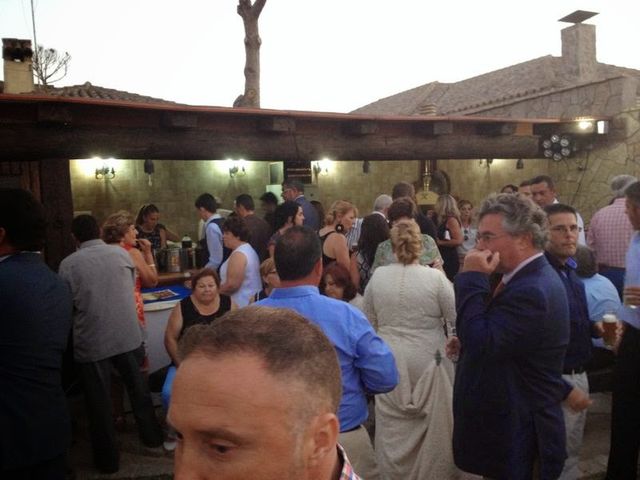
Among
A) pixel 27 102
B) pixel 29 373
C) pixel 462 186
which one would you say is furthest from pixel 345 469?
pixel 462 186

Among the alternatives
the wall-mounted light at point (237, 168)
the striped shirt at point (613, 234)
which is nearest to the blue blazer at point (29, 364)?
the striped shirt at point (613, 234)

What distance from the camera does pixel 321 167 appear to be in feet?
37.4

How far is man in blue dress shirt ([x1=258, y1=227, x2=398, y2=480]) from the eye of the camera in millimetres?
2312

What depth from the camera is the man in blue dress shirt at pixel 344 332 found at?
7.59 ft

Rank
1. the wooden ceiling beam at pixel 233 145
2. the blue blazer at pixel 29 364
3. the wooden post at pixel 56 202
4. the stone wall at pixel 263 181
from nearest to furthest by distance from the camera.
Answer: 1. the blue blazer at pixel 29 364
2. the wooden ceiling beam at pixel 233 145
3. the wooden post at pixel 56 202
4. the stone wall at pixel 263 181

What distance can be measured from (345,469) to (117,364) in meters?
3.64

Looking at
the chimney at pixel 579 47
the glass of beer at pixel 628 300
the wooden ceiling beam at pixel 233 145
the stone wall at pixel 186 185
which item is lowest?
the glass of beer at pixel 628 300

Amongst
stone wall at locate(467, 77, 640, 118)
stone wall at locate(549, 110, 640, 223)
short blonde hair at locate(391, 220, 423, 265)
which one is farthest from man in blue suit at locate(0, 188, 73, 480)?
stone wall at locate(467, 77, 640, 118)

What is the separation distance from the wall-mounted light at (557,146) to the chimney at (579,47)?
4.38 metres

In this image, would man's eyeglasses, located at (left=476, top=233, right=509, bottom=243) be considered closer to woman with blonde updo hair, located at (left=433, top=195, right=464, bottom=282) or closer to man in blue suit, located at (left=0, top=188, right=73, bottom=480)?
man in blue suit, located at (left=0, top=188, right=73, bottom=480)

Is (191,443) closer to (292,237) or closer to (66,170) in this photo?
(292,237)

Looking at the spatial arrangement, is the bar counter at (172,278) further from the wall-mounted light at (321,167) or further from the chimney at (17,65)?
the wall-mounted light at (321,167)

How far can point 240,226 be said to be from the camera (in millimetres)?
4699

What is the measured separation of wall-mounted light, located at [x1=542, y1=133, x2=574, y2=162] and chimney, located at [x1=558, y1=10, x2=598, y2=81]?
438 cm
